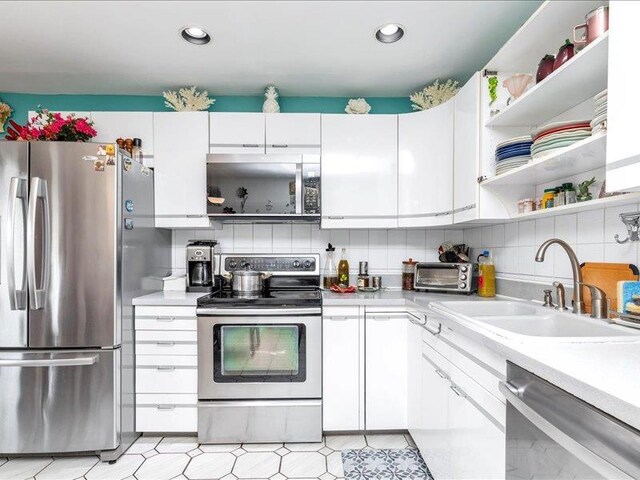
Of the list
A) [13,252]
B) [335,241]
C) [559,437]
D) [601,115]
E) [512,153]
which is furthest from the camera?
[335,241]

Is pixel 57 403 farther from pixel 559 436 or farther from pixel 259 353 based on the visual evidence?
pixel 559 436

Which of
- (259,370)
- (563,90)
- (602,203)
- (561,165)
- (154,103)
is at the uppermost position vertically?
(154,103)

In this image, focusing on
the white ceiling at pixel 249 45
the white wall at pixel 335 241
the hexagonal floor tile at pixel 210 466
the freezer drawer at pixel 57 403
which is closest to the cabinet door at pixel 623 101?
the white ceiling at pixel 249 45

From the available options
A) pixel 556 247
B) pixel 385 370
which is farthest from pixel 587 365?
pixel 385 370

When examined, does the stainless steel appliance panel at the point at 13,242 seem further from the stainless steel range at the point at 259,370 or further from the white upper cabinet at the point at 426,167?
the white upper cabinet at the point at 426,167

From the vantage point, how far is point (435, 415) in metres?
1.63

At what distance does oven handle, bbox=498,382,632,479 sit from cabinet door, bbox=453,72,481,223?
108 cm

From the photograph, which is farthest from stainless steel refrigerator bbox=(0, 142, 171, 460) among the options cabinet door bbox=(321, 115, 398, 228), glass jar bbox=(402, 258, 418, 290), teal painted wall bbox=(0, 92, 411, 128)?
glass jar bbox=(402, 258, 418, 290)

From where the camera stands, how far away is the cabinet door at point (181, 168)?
2.34 metres

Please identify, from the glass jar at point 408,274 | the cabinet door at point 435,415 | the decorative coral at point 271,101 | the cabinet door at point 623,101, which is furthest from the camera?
the glass jar at point 408,274

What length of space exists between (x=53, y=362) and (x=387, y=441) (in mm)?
2008

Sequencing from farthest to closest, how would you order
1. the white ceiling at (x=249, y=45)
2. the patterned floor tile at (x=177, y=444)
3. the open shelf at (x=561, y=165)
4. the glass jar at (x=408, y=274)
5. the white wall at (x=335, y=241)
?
the white wall at (x=335, y=241) → the glass jar at (x=408, y=274) → the patterned floor tile at (x=177, y=444) → the white ceiling at (x=249, y=45) → the open shelf at (x=561, y=165)

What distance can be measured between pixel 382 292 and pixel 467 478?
50.2 inches

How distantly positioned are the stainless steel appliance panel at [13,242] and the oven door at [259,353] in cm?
94
